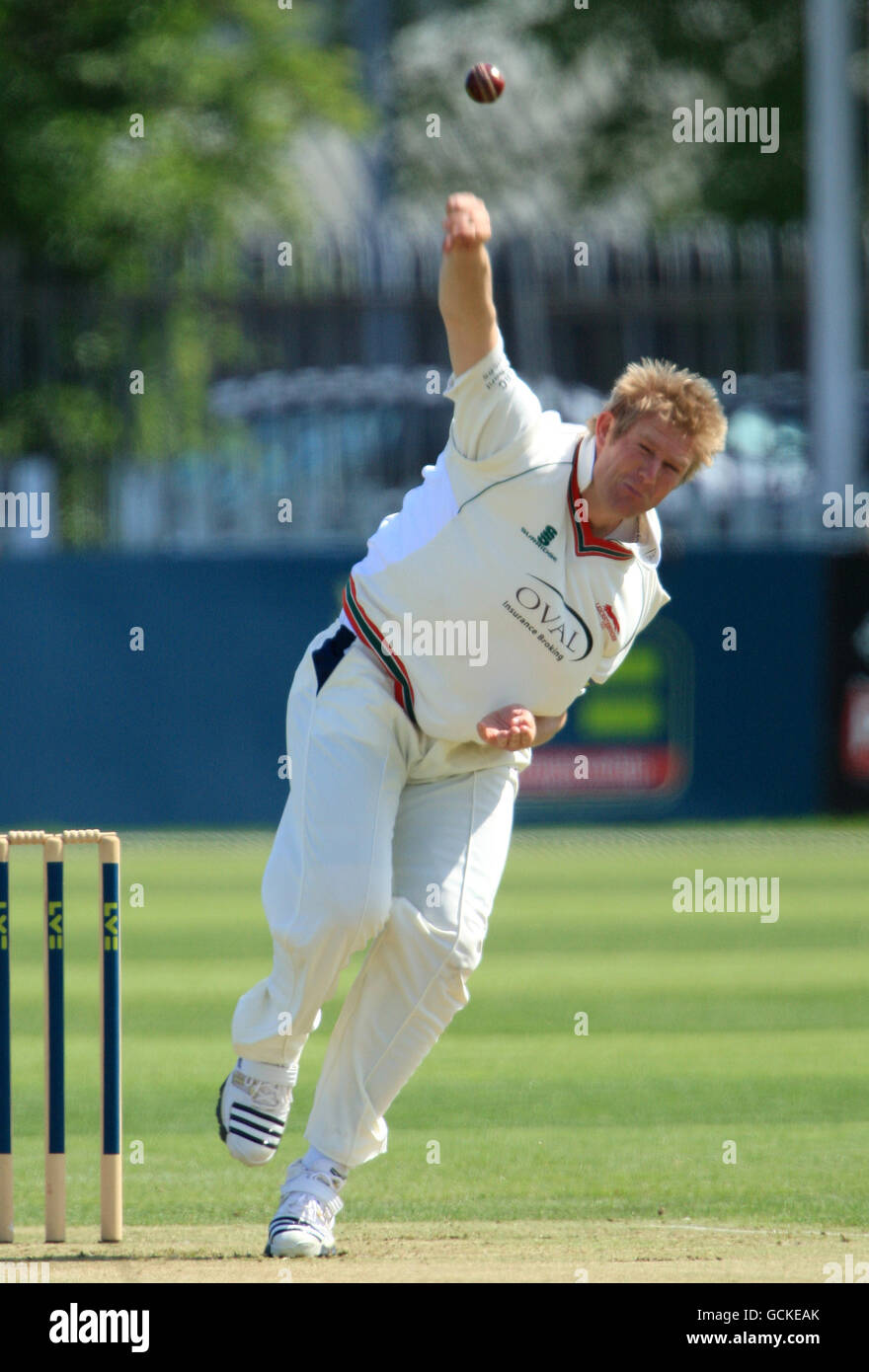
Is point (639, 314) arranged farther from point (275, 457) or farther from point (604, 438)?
point (604, 438)

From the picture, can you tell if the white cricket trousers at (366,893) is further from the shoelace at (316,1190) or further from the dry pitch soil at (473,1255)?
the dry pitch soil at (473,1255)

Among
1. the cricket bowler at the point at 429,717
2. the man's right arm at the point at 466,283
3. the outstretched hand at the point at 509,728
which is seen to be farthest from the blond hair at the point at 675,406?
the outstretched hand at the point at 509,728

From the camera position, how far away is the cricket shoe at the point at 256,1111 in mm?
5539

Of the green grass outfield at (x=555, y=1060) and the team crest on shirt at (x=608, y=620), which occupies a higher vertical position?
the team crest on shirt at (x=608, y=620)

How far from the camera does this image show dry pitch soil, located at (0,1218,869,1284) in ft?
16.6

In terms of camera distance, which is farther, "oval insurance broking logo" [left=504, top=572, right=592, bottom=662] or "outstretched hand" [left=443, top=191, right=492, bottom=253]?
"oval insurance broking logo" [left=504, top=572, right=592, bottom=662]

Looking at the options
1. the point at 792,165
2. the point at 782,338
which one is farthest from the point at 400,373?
the point at 792,165

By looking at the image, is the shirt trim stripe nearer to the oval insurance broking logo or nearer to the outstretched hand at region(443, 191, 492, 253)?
the oval insurance broking logo

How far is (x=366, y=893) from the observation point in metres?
5.34

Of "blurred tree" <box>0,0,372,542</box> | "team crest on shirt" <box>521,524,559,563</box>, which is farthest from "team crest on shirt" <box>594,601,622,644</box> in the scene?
"blurred tree" <box>0,0,372,542</box>

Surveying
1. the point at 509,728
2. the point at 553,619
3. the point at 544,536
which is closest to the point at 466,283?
the point at 544,536

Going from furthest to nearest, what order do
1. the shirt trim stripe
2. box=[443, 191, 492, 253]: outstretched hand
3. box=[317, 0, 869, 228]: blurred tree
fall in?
box=[317, 0, 869, 228]: blurred tree < the shirt trim stripe < box=[443, 191, 492, 253]: outstretched hand

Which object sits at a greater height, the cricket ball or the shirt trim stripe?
the cricket ball

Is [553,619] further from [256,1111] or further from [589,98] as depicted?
[589,98]
